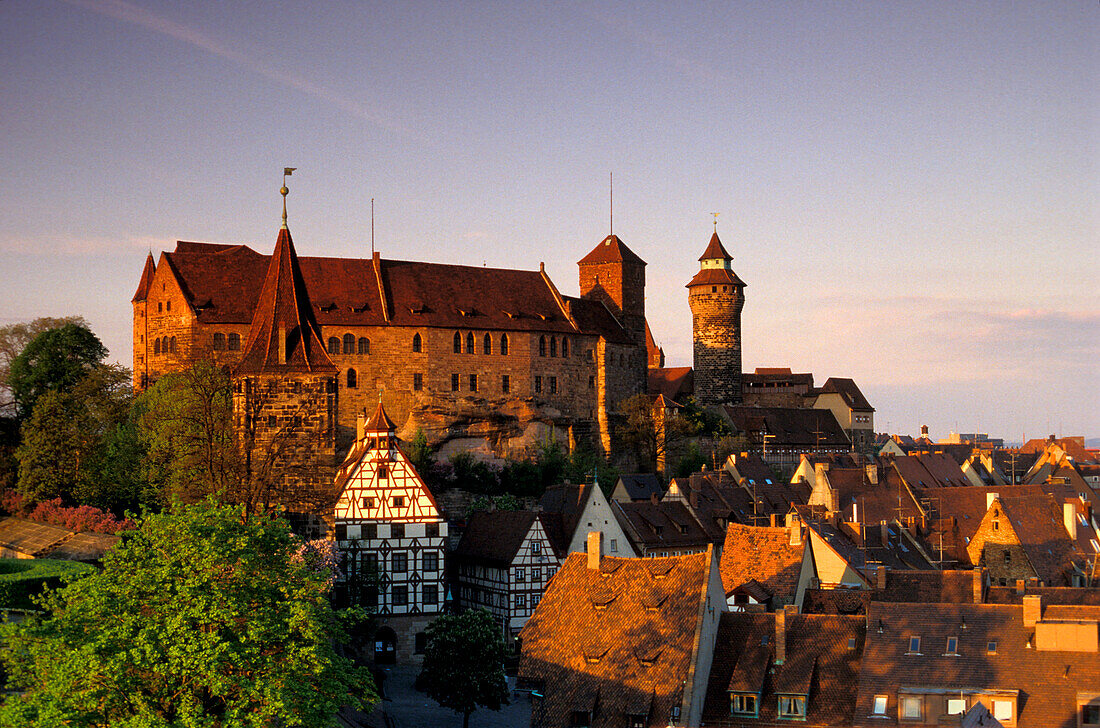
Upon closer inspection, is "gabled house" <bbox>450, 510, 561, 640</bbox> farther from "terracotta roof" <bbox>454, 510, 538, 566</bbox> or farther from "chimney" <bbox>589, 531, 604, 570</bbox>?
"chimney" <bbox>589, 531, 604, 570</bbox>

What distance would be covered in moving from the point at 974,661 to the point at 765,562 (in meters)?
11.9

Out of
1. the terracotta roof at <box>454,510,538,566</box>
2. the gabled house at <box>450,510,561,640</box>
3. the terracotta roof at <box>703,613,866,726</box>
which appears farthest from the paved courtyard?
the terracotta roof at <box>703,613,866,726</box>

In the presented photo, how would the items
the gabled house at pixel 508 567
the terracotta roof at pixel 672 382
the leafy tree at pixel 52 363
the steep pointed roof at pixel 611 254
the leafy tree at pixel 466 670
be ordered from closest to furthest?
the leafy tree at pixel 466 670, the gabled house at pixel 508 567, the leafy tree at pixel 52 363, the steep pointed roof at pixel 611 254, the terracotta roof at pixel 672 382

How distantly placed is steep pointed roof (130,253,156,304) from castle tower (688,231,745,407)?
37.6 meters

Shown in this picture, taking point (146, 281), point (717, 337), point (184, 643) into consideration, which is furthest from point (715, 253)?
point (184, 643)

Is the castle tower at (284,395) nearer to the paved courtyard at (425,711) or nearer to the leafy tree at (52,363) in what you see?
the paved courtyard at (425,711)

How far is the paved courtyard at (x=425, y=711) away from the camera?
3840 centimetres

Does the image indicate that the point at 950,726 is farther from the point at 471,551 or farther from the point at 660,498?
the point at 660,498

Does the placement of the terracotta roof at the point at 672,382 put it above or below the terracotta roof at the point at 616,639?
above

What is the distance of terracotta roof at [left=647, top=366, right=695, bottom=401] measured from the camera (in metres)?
101

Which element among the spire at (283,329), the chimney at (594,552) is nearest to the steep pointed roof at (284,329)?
the spire at (283,329)

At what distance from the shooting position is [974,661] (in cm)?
2978

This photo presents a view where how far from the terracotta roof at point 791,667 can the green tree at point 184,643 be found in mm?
9680

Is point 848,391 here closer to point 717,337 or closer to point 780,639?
point 717,337
